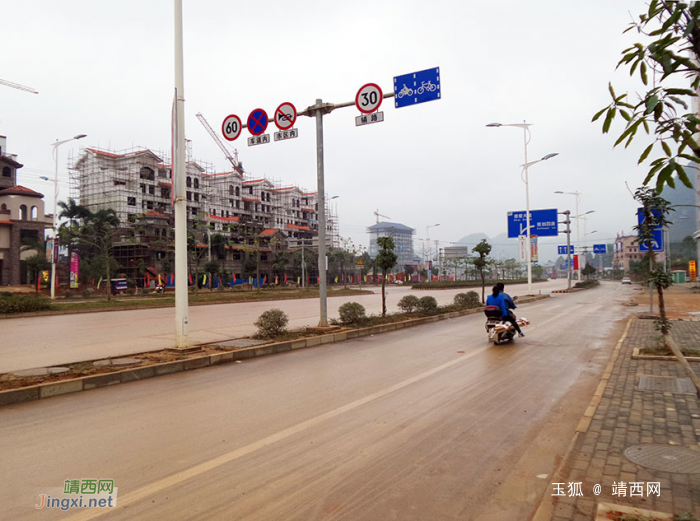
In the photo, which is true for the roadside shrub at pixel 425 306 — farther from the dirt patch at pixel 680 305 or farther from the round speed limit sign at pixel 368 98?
the dirt patch at pixel 680 305

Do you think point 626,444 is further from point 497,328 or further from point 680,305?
point 680,305

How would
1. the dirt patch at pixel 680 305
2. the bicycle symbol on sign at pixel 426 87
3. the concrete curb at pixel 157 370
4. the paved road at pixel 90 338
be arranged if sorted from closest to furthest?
the concrete curb at pixel 157 370, the paved road at pixel 90 338, the bicycle symbol on sign at pixel 426 87, the dirt patch at pixel 680 305

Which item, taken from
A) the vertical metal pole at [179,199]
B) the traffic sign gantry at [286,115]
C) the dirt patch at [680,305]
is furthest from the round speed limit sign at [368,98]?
the dirt patch at [680,305]

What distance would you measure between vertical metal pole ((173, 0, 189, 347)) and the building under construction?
3107 cm

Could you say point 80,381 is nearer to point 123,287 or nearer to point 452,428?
point 452,428

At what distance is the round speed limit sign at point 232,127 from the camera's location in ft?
41.4

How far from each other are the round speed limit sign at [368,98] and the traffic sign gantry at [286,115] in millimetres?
2078

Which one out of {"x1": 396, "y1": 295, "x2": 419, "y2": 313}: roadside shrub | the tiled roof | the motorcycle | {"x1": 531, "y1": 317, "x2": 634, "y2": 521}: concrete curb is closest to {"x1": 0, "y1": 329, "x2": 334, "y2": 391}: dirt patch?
the motorcycle

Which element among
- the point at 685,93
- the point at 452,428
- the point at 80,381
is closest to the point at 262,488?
the point at 452,428

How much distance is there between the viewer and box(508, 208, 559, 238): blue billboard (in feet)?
103

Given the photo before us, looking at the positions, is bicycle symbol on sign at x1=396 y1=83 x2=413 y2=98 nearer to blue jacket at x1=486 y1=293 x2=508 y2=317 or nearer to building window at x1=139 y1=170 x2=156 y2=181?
blue jacket at x1=486 y1=293 x2=508 y2=317

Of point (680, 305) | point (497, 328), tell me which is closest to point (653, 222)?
point (497, 328)

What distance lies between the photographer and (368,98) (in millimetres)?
11367

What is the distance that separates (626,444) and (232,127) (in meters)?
11.9
